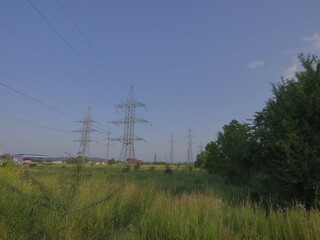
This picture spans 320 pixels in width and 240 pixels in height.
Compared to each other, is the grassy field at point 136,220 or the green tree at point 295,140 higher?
the green tree at point 295,140

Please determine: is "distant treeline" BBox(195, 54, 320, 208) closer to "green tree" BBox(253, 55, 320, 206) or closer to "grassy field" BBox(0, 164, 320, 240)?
"green tree" BBox(253, 55, 320, 206)

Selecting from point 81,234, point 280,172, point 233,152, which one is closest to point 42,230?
point 81,234

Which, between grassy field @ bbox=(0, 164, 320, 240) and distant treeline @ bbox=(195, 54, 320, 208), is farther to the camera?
distant treeline @ bbox=(195, 54, 320, 208)

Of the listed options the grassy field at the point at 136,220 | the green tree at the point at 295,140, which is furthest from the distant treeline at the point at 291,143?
the grassy field at the point at 136,220

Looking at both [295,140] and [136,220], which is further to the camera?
[295,140]

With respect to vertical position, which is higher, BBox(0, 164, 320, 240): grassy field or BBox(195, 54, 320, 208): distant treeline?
BBox(195, 54, 320, 208): distant treeline

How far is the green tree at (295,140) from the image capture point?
10516 mm

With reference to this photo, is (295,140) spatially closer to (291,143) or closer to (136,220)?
(291,143)

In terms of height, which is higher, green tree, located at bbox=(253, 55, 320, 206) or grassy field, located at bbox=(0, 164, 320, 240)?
green tree, located at bbox=(253, 55, 320, 206)

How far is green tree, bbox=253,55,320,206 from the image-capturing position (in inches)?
414

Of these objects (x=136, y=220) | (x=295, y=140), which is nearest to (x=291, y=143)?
(x=295, y=140)

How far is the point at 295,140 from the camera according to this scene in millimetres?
10914

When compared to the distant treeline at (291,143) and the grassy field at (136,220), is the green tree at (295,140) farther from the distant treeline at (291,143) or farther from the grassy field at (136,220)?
the grassy field at (136,220)

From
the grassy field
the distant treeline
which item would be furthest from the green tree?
the grassy field
